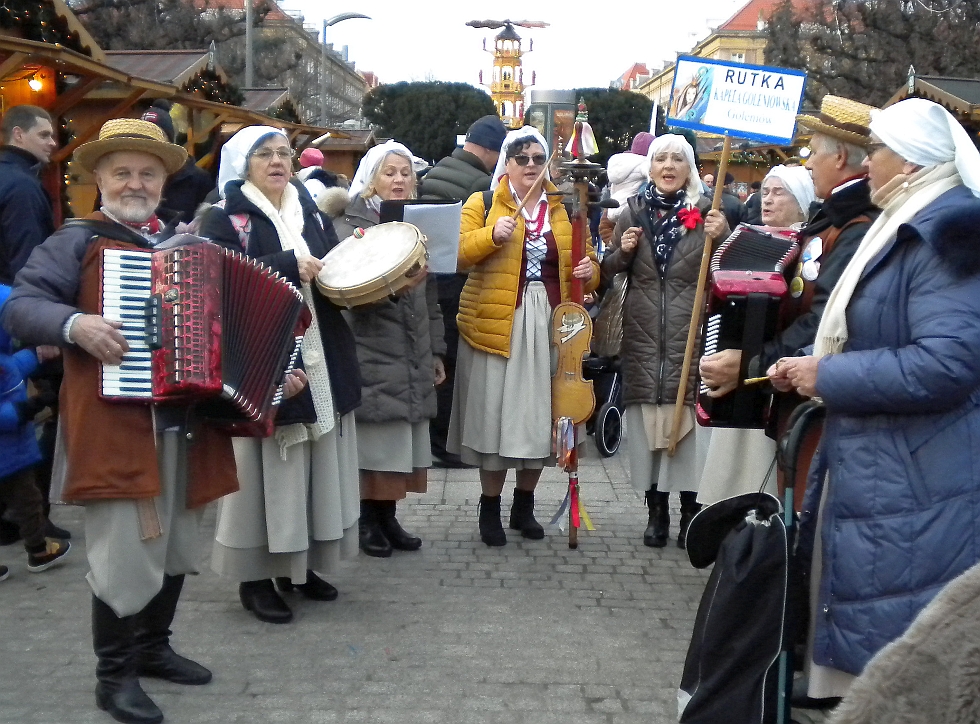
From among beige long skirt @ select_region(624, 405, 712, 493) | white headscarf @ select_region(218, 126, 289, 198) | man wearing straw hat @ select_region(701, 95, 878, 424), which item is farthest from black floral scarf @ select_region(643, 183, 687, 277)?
white headscarf @ select_region(218, 126, 289, 198)

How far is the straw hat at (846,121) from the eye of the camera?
395 centimetres

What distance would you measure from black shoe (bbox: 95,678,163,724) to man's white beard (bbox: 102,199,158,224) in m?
1.62

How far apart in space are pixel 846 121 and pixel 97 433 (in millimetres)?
2846

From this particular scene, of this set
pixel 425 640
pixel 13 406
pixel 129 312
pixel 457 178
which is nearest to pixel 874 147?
pixel 129 312

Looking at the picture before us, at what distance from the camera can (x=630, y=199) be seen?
6000 millimetres

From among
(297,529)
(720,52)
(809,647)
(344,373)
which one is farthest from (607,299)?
(720,52)

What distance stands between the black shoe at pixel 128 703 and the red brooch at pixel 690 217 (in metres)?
3.52

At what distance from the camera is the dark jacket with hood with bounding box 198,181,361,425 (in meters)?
4.45

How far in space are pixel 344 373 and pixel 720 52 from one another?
8355cm

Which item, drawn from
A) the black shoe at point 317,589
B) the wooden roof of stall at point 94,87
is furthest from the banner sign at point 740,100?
the wooden roof of stall at point 94,87

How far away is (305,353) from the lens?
458 cm

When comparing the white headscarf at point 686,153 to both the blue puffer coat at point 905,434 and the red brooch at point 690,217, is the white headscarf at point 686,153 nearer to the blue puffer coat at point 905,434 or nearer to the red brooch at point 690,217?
the red brooch at point 690,217

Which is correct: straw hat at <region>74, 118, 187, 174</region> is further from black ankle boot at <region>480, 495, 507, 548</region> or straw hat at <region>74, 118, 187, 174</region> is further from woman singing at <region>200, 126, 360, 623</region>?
black ankle boot at <region>480, 495, 507, 548</region>

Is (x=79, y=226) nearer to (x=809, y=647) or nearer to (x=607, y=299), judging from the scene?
(x=809, y=647)
